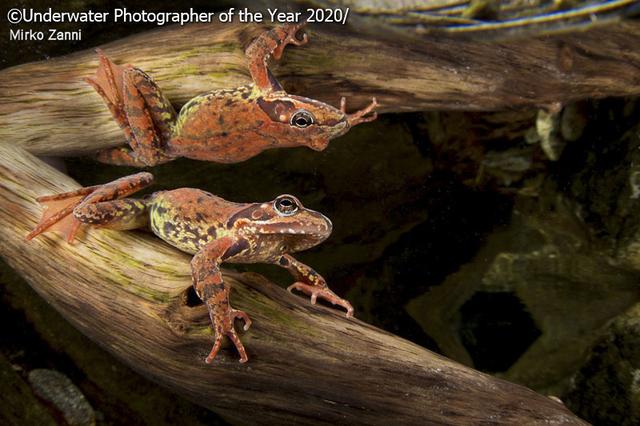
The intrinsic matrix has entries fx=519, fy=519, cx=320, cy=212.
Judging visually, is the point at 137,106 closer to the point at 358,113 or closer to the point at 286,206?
the point at 286,206

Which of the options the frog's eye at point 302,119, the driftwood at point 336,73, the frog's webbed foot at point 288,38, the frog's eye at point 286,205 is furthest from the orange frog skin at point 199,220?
the frog's webbed foot at point 288,38

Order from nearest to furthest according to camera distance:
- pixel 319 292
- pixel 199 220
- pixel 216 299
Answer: pixel 216 299 → pixel 199 220 → pixel 319 292

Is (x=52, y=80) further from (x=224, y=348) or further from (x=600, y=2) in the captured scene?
(x=600, y=2)

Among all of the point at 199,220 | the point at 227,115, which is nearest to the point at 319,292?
the point at 199,220

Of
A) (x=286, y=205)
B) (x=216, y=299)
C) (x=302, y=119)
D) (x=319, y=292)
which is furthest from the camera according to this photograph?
(x=319, y=292)

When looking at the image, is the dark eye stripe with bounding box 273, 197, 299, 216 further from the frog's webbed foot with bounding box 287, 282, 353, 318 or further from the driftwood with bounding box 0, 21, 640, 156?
the driftwood with bounding box 0, 21, 640, 156

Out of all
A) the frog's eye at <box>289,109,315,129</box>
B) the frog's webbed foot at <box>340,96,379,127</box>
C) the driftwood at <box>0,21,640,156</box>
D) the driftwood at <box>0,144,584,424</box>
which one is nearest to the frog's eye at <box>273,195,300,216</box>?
the driftwood at <box>0,144,584,424</box>

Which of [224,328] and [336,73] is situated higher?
[336,73]

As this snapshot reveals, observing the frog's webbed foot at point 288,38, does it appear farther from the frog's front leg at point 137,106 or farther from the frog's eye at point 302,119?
the frog's front leg at point 137,106
